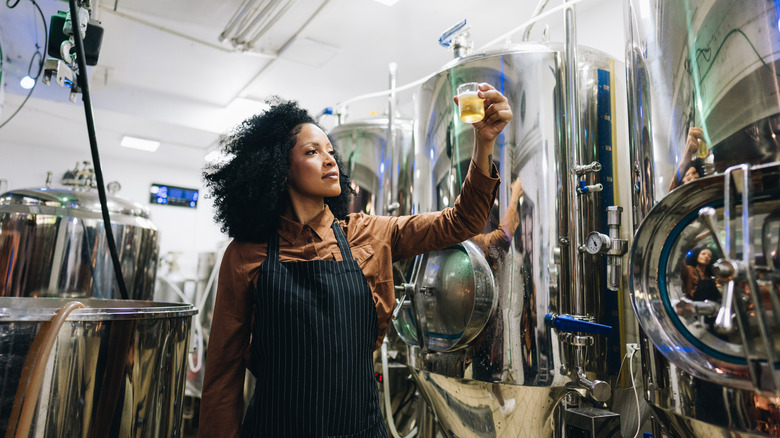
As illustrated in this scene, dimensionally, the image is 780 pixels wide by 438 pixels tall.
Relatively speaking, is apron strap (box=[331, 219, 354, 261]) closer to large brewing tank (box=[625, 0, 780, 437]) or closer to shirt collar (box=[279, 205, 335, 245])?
shirt collar (box=[279, 205, 335, 245])

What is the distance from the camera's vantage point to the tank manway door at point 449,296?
1.55 meters

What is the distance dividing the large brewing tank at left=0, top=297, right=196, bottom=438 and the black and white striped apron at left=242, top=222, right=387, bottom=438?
218 millimetres

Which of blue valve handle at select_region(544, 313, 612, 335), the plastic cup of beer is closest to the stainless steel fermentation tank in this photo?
blue valve handle at select_region(544, 313, 612, 335)

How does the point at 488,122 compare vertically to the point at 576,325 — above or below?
above

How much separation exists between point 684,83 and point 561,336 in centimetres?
75

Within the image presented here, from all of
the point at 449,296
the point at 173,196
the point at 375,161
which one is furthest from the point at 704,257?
the point at 173,196

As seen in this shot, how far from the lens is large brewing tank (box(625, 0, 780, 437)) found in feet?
2.93

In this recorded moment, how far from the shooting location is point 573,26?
5.13ft

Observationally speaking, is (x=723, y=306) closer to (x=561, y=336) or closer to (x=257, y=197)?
(x=561, y=336)

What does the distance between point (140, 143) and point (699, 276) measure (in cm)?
616

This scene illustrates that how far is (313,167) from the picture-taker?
150cm

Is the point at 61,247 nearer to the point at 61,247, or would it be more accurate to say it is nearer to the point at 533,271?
the point at 61,247

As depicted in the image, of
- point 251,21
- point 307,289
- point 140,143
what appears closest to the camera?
point 307,289

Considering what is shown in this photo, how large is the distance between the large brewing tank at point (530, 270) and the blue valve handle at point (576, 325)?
1.7 inches
